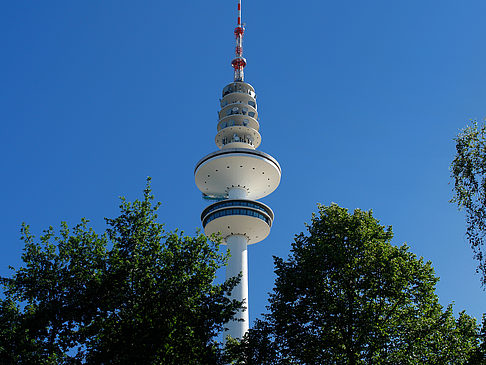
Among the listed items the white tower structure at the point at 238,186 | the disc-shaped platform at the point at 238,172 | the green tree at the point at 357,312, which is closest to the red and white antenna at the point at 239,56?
the white tower structure at the point at 238,186

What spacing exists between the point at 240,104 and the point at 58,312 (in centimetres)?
5685

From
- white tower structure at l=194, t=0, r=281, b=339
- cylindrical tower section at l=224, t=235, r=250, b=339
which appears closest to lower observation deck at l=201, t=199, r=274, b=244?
white tower structure at l=194, t=0, r=281, b=339

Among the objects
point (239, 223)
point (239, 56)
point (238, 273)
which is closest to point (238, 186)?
point (239, 223)

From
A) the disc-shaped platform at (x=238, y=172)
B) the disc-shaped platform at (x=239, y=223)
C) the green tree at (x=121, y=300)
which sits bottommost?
Result: the green tree at (x=121, y=300)

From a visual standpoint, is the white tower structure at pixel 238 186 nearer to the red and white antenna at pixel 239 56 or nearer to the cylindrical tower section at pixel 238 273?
the cylindrical tower section at pixel 238 273

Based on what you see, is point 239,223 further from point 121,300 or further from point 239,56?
point 121,300

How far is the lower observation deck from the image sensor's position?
212 feet

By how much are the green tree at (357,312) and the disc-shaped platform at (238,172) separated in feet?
124

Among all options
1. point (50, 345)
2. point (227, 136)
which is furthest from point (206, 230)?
point (50, 345)

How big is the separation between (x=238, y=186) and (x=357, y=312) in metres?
44.2

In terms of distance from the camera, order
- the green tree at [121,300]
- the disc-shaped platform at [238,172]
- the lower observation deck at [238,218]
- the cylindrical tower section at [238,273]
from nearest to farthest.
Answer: the green tree at [121,300]
the cylindrical tower section at [238,273]
the lower observation deck at [238,218]
the disc-shaped platform at [238,172]

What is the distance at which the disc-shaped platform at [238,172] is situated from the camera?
66.1 meters

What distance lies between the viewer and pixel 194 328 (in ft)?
76.0

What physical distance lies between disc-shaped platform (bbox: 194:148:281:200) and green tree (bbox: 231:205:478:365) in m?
37.9
